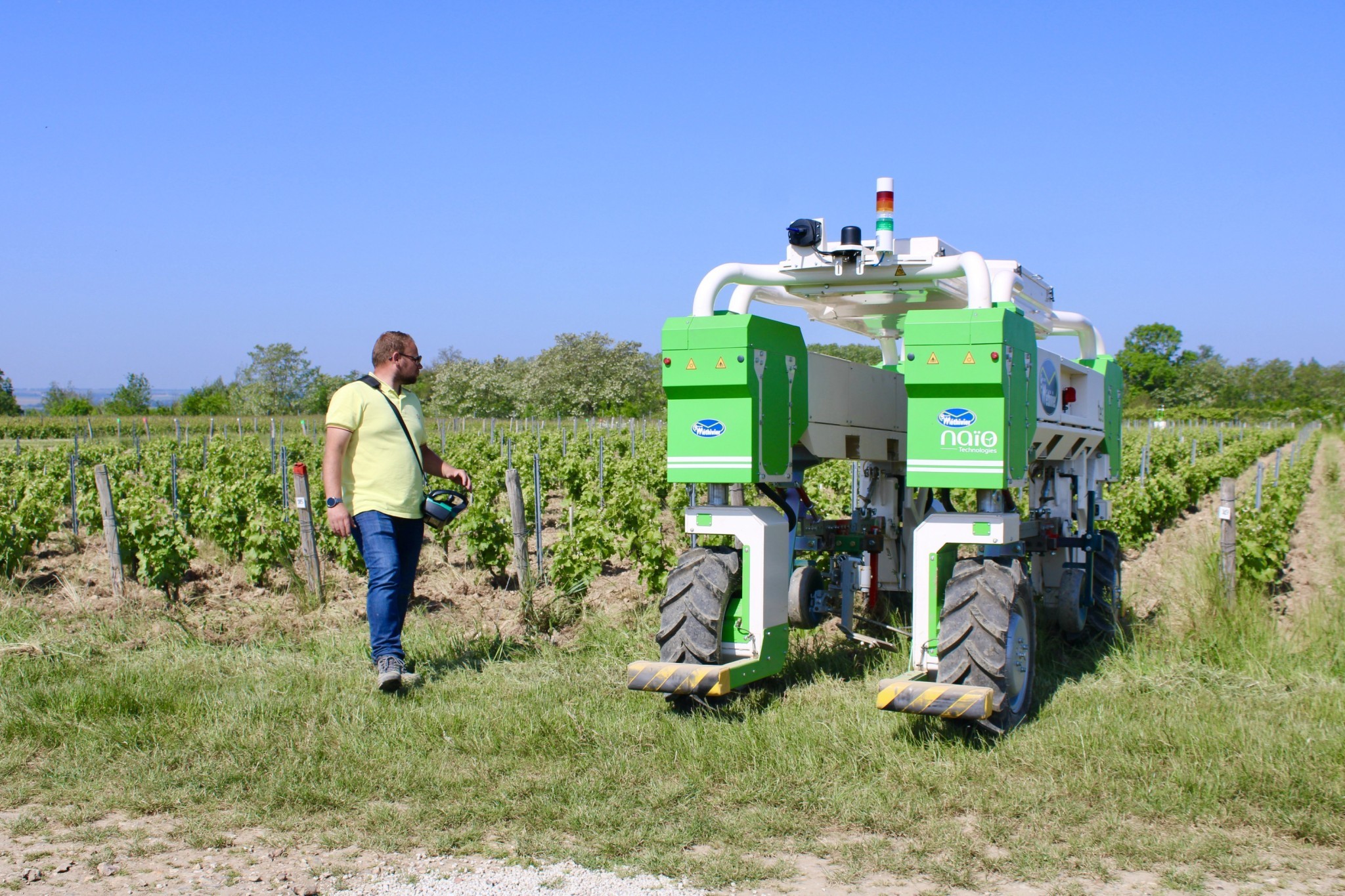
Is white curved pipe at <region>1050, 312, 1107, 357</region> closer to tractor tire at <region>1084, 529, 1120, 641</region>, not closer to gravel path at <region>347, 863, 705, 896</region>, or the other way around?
tractor tire at <region>1084, 529, 1120, 641</region>

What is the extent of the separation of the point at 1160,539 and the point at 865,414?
29.4 ft

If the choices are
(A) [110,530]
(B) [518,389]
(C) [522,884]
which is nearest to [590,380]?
(B) [518,389]

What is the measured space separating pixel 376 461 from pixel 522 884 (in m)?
2.84

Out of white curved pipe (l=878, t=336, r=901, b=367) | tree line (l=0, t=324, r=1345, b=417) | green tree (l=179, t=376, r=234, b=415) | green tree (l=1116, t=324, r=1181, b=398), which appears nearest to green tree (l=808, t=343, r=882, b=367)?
white curved pipe (l=878, t=336, r=901, b=367)

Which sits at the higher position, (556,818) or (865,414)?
(865,414)

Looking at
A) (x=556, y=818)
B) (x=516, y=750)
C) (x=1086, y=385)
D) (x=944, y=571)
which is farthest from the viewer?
(x=1086, y=385)

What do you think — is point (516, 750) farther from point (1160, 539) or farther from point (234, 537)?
point (1160, 539)

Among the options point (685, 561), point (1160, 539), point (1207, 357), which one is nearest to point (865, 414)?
point (685, 561)

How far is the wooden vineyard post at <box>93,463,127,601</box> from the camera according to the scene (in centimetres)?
810

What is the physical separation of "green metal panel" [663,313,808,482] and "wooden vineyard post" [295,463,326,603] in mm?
3777

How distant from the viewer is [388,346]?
5742 millimetres

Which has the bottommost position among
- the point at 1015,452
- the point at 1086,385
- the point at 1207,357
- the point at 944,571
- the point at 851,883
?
the point at 851,883

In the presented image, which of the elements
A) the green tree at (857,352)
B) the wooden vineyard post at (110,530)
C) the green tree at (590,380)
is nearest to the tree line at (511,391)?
the green tree at (590,380)

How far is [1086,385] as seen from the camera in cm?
656
